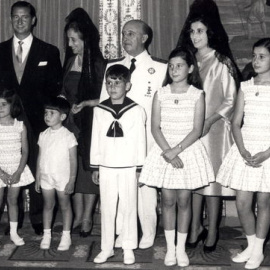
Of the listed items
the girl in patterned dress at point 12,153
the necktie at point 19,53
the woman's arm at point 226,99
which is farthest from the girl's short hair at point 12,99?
the woman's arm at point 226,99

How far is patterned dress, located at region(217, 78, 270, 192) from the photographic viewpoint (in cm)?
367

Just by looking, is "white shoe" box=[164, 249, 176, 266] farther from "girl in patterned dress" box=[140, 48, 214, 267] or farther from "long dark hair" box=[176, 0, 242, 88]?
"long dark hair" box=[176, 0, 242, 88]

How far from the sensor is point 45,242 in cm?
419

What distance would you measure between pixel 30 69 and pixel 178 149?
1527 mm

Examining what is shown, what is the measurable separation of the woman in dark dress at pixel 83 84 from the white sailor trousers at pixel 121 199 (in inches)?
25.4

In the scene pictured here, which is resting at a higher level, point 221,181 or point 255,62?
Result: point 255,62

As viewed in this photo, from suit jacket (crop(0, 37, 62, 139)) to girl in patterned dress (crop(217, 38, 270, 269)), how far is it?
158 centimetres

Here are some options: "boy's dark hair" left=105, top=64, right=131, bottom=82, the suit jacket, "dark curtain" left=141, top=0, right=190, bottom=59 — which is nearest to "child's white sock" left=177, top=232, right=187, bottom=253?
"boy's dark hair" left=105, top=64, right=131, bottom=82

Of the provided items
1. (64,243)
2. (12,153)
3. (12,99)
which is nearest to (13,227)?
(64,243)

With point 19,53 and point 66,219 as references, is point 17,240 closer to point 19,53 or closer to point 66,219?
point 66,219

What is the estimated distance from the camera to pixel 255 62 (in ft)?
12.1

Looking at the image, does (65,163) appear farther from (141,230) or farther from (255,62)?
(255,62)

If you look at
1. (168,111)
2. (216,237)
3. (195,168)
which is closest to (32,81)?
(168,111)

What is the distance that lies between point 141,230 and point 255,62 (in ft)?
5.39
